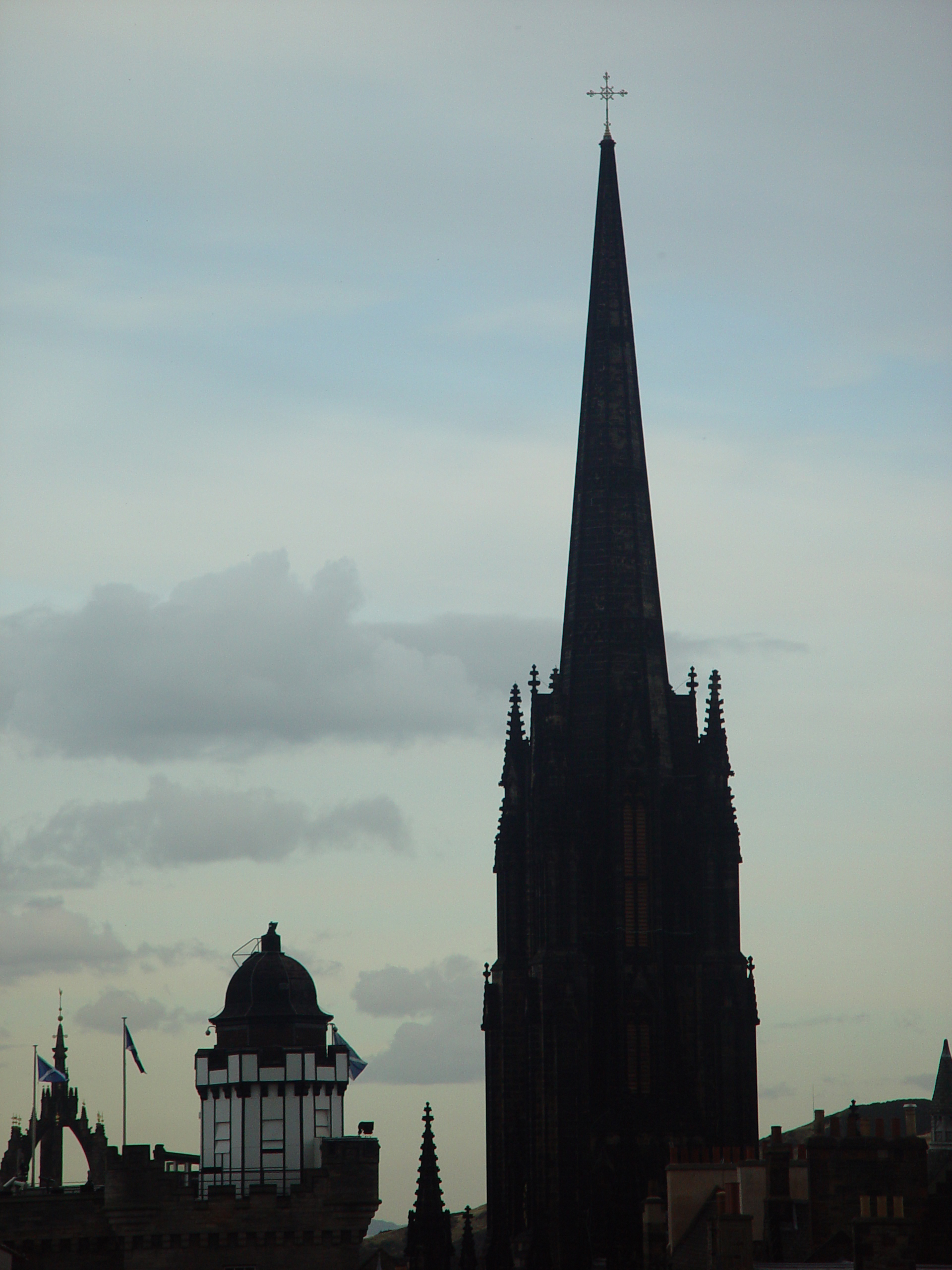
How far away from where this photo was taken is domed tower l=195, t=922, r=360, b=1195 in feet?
242

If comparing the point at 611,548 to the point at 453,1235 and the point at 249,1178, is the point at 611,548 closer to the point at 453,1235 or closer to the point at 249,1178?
the point at 249,1178

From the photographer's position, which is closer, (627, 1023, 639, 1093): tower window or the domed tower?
the domed tower

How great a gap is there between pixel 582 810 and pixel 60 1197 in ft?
76.2

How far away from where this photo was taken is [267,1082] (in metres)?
73.7

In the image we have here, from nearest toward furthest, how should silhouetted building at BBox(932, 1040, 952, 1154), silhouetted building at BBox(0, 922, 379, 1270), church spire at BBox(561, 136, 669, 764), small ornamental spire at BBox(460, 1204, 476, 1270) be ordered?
silhouetted building at BBox(0, 922, 379, 1270) → small ornamental spire at BBox(460, 1204, 476, 1270) → church spire at BBox(561, 136, 669, 764) → silhouetted building at BBox(932, 1040, 952, 1154)

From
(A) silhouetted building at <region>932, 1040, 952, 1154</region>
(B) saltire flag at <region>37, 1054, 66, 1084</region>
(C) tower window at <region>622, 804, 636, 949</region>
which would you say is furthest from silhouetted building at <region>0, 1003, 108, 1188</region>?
(A) silhouetted building at <region>932, 1040, 952, 1154</region>

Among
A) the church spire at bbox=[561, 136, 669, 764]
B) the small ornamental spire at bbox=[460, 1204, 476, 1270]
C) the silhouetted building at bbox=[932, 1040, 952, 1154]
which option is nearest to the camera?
the small ornamental spire at bbox=[460, 1204, 476, 1270]

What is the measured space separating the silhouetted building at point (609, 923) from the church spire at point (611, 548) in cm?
8

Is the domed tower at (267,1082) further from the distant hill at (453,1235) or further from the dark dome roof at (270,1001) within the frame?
the distant hill at (453,1235)

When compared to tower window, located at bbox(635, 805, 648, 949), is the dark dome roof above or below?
below

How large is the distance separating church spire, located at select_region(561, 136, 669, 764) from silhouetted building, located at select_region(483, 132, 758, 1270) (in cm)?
8

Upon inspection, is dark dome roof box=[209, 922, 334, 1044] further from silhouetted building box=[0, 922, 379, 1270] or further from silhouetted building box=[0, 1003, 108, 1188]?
silhouetted building box=[0, 1003, 108, 1188]

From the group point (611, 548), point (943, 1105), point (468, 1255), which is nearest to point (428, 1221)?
point (468, 1255)

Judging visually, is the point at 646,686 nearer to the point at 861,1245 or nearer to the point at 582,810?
the point at 582,810
